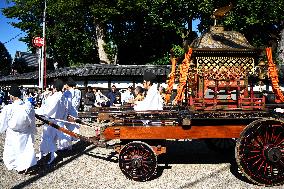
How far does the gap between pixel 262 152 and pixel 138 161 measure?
2.21 metres

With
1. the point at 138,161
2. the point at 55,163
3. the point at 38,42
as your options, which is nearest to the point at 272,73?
the point at 138,161

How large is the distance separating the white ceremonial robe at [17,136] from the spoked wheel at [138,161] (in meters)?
2.14

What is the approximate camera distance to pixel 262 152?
5613 mm

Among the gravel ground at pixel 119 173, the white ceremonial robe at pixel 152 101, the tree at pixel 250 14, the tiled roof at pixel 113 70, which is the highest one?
the tree at pixel 250 14

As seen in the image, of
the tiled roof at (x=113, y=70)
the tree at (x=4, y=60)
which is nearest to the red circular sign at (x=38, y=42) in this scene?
the tiled roof at (x=113, y=70)

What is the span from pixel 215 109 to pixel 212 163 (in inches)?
75.3

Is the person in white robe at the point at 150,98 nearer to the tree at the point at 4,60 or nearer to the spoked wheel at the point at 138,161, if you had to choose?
the spoked wheel at the point at 138,161

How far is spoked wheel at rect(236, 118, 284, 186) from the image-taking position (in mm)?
5488

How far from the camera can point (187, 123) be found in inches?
228

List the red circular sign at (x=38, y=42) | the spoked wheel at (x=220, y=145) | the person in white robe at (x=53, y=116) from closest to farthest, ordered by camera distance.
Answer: the person in white robe at (x=53, y=116) → the spoked wheel at (x=220, y=145) → the red circular sign at (x=38, y=42)

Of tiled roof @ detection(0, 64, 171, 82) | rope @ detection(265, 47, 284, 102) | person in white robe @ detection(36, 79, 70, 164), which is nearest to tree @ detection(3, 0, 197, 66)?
tiled roof @ detection(0, 64, 171, 82)

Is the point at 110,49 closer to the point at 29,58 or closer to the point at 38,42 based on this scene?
the point at 38,42

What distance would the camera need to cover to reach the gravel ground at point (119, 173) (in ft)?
19.3

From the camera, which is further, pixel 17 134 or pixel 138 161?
pixel 17 134
